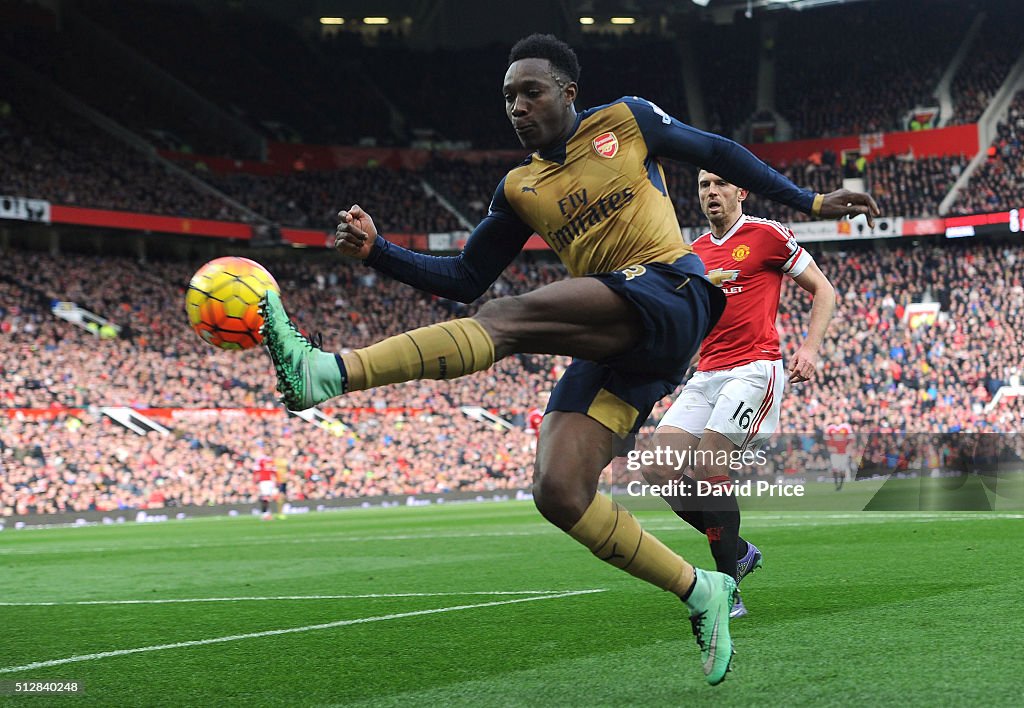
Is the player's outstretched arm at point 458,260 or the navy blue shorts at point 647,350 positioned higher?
the player's outstretched arm at point 458,260

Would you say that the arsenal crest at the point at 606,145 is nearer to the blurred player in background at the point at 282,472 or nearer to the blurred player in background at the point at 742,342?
the blurred player in background at the point at 742,342

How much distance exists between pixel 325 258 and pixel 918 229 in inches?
846

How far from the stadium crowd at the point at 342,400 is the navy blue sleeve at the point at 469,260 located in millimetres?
23851

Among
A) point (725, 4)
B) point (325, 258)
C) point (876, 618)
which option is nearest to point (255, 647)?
point (876, 618)

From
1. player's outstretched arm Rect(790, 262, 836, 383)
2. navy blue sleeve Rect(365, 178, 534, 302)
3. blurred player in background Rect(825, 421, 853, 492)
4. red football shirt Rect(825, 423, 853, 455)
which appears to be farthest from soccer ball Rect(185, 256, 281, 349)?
red football shirt Rect(825, 423, 853, 455)

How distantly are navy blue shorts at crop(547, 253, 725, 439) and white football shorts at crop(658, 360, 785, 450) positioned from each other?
2079 millimetres

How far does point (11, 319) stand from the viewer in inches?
1240

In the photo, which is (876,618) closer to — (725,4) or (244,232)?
(244,232)

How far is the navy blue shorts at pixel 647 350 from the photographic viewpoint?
4.31 metres

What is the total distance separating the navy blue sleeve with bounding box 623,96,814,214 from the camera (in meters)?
4.81

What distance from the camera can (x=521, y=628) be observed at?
20.3 feet

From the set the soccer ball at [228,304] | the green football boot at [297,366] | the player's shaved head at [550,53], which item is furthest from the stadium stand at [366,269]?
the green football boot at [297,366]

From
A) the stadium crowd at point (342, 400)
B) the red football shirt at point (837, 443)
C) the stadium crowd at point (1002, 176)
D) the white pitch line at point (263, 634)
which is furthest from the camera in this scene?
the stadium crowd at point (1002, 176)

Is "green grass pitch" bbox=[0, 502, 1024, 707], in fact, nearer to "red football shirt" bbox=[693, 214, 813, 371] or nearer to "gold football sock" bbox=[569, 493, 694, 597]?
"gold football sock" bbox=[569, 493, 694, 597]
